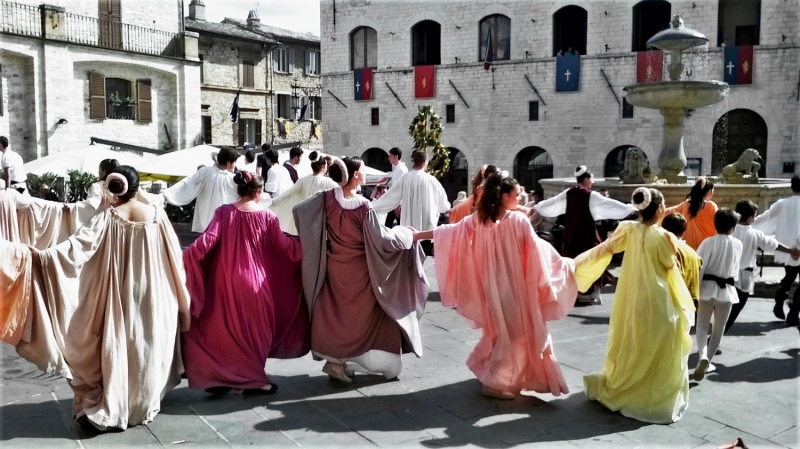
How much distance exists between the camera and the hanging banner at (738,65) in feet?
84.3

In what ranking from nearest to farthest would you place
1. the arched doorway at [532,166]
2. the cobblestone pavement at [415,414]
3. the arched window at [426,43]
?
1. the cobblestone pavement at [415,414]
2. the arched doorway at [532,166]
3. the arched window at [426,43]

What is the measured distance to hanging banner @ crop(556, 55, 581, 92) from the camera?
28.0 m

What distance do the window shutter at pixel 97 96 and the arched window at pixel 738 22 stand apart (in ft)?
74.0

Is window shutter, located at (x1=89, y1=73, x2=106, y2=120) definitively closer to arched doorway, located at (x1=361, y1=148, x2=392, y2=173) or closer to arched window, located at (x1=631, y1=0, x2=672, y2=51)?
arched doorway, located at (x1=361, y1=148, x2=392, y2=173)

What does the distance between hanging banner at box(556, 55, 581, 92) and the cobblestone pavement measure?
22364 mm

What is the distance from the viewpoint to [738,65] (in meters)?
25.9

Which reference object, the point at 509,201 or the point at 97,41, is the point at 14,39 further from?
the point at 509,201

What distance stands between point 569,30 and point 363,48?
8.83 meters

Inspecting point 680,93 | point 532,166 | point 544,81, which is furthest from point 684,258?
point 532,166

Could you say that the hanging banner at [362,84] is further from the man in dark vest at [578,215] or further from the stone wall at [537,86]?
the man in dark vest at [578,215]

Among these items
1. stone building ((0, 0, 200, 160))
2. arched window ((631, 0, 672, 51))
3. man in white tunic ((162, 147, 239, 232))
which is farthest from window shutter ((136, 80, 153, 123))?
man in white tunic ((162, 147, 239, 232))

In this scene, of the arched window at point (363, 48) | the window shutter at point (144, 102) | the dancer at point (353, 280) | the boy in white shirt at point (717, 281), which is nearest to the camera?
the dancer at point (353, 280)

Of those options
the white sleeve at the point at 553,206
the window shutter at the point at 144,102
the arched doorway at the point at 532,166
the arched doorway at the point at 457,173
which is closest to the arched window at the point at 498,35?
the arched doorway at the point at 532,166

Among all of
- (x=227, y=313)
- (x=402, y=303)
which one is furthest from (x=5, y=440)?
(x=402, y=303)
